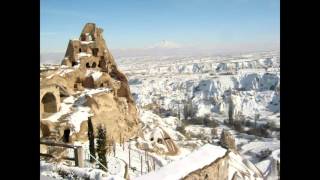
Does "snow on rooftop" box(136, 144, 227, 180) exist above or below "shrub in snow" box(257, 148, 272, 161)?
above

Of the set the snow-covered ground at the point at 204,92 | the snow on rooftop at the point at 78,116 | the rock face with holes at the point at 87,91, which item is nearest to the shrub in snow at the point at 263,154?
the snow-covered ground at the point at 204,92

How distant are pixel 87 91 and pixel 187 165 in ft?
19.3

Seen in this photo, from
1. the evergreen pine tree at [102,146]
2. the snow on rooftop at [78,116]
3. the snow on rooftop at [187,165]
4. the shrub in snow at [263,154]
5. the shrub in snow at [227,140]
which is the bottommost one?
the shrub in snow at [263,154]

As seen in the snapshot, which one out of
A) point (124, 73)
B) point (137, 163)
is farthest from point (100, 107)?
point (124, 73)

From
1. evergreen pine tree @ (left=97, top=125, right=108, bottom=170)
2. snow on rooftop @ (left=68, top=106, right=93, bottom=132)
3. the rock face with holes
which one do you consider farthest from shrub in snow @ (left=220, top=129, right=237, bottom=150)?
snow on rooftop @ (left=68, top=106, right=93, bottom=132)

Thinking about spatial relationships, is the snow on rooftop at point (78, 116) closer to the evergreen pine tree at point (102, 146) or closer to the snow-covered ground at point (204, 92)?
the evergreen pine tree at point (102, 146)

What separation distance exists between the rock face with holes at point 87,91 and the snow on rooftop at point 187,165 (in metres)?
3.46

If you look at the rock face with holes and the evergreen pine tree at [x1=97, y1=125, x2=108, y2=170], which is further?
the rock face with holes

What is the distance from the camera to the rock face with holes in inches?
328

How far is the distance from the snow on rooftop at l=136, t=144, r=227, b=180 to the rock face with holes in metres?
3.46

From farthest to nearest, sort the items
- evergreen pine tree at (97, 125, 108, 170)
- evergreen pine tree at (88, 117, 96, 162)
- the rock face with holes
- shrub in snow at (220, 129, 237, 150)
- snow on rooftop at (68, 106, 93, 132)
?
shrub in snow at (220, 129, 237, 150) → the rock face with holes → snow on rooftop at (68, 106, 93, 132) → evergreen pine tree at (88, 117, 96, 162) → evergreen pine tree at (97, 125, 108, 170)

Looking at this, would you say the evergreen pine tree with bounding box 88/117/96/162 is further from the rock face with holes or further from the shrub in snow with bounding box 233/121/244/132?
the shrub in snow with bounding box 233/121/244/132

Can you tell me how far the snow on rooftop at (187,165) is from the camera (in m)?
3.94

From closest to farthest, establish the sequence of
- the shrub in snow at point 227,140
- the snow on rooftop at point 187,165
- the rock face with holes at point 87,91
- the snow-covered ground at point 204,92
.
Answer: the snow on rooftop at point 187,165 → the rock face with holes at point 87,91 → the shrub in snow at point 227,140 → the snow-covered ground at point 204,92
